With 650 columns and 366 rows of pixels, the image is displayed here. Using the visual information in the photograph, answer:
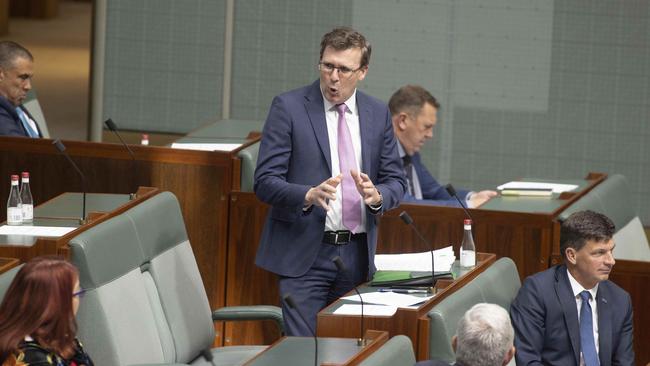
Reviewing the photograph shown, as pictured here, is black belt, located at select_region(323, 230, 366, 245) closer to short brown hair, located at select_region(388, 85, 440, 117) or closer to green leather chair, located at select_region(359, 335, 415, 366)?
green leather chair, located at select_region(359, 335, 415, 366)

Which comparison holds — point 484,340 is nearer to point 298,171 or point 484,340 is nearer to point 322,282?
point 322,282

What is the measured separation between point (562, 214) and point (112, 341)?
2.17m

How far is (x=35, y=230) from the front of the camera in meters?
4.30

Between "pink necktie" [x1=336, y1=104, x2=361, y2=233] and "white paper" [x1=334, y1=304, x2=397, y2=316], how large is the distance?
0.40 m

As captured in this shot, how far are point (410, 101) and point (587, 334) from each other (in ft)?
6.09

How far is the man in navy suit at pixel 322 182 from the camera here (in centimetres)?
436

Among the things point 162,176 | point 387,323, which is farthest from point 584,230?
point 162,176

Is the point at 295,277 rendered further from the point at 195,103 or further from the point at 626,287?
the point at 195,103

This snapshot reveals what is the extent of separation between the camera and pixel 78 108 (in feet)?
43.0

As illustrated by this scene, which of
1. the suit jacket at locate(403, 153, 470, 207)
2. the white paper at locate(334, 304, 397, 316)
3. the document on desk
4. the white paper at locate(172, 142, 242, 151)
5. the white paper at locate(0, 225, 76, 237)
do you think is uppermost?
the white paper at locate(172, 142, 242, 151)

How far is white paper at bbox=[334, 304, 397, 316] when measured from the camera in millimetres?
3969

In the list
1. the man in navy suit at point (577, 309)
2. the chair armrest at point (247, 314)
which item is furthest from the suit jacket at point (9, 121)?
the man in navy suit at point (577, 309)

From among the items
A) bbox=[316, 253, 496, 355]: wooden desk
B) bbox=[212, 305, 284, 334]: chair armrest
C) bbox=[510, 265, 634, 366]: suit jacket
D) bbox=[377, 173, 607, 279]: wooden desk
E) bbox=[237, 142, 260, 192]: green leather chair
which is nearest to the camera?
bbox=[316, 253, 496, 355]: wooden desk

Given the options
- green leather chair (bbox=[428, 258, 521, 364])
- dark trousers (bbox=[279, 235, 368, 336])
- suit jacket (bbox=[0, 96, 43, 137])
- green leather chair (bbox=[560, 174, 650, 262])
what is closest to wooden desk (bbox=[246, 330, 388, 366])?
green leather chair (bbox=[428, 258, 521, 364])
